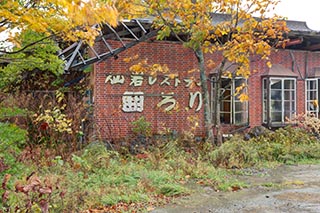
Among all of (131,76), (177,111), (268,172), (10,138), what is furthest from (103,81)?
(10,138)

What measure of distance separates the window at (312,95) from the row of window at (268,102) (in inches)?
12.6

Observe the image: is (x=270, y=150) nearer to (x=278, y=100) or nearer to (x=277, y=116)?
(x=277, y=116)

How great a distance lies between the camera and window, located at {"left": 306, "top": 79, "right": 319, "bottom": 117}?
1374cm

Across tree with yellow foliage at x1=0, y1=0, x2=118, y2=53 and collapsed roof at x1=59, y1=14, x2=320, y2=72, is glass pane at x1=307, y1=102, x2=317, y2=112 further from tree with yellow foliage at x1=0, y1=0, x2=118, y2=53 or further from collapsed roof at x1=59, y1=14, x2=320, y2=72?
tree with yellow foliage at x1=0, y1=0, x2=118, y2=53

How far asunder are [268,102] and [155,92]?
13.1 ft

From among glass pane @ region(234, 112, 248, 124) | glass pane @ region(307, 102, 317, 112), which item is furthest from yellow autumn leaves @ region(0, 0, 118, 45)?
glass pane @ region(307, 102, 317, 112)

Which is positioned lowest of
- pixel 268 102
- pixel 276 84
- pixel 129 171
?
pixel 129 171

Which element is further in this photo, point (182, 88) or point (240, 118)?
point (240, 118)

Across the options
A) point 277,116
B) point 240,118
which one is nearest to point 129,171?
point 240,118

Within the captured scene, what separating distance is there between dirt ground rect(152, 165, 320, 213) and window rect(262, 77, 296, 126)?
506cm

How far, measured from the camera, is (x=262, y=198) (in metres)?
6.01

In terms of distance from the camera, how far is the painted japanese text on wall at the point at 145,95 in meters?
11.3

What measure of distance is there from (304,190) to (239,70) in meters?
Result: 4.12

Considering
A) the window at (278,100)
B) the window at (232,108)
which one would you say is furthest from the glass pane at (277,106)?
the window at (232,108)
